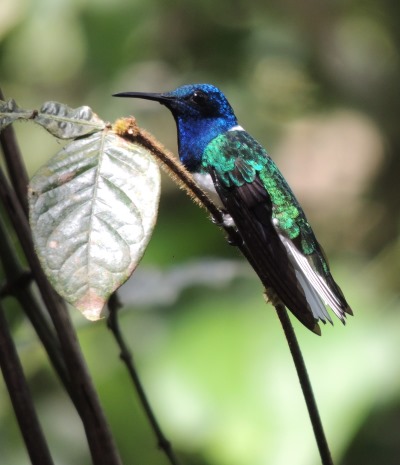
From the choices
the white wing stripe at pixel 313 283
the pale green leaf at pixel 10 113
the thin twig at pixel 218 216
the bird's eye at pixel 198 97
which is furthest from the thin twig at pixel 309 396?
the bird's eye at pixel 198 97


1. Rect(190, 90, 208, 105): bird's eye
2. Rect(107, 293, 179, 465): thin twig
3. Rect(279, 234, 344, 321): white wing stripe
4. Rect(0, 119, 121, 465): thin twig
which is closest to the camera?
Rect(0, 119, 121, 465): thin twig

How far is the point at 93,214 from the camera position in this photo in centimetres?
79

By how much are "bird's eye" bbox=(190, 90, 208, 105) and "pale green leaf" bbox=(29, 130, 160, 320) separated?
1.17 m

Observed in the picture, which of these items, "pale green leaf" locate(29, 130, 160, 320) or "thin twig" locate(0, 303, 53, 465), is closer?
"pale green leaf" locate(29, 130, 160, 320)

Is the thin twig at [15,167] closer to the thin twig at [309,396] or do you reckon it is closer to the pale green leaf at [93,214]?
the pale green leaf at [93,214]

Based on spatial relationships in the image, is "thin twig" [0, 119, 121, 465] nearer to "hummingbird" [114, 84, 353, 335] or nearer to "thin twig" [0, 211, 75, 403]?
"thin twig" [0, 211, 75, 403]

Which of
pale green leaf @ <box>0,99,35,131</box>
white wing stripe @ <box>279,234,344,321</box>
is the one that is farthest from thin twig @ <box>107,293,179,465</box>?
pale green leaf @ <box>0,99,35,131</box>

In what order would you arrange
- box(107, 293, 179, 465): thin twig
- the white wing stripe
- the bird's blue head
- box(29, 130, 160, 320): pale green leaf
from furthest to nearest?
the bird's blue head, the white wing stripe, box(107, 293, 179, 465): thin twig, box(29, 130, 160, 320): pale green leaf

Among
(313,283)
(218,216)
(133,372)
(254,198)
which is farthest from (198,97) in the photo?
(218,216)

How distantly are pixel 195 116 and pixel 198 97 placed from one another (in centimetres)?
6

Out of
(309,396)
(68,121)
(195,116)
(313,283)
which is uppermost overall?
(195,116)

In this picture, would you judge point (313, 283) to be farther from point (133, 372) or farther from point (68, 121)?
point (68, 121)

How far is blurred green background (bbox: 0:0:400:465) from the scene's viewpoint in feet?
6.16

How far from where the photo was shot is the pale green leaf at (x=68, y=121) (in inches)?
32.9
